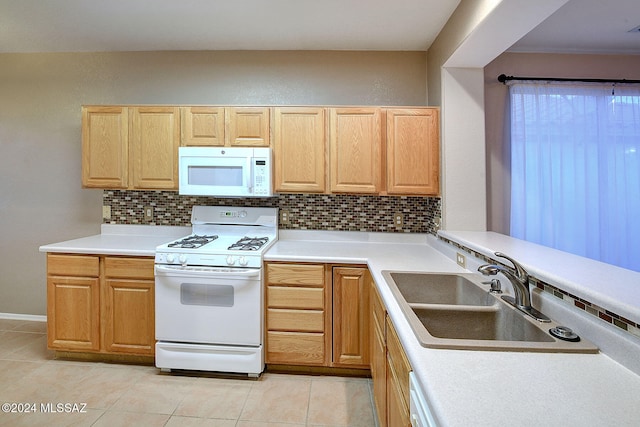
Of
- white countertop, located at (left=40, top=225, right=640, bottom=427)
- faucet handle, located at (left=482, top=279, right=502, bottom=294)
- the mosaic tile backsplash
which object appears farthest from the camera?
the mosaic tile backsplash

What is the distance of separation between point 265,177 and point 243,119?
0.51m

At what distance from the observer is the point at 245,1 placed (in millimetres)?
2117

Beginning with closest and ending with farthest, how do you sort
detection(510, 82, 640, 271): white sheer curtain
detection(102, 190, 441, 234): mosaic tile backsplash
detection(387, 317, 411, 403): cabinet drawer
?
detection(387, 317, 411, 403): cabinet drawer → detection(510, 82, 640, 271): white sheer curtain → detection(102, 190, 441, 234): mosaic tile backsplash

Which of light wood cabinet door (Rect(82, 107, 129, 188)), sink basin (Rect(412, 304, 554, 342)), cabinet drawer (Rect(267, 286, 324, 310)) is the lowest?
cabinet drawer (Rect(267, 286, 324, 310))

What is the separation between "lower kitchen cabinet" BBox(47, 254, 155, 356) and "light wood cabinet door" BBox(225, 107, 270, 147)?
1.14 metres

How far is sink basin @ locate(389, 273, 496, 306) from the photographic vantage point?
164 centimetres

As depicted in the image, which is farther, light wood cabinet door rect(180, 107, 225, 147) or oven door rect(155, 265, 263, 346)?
light wood cabinet door rect(180, 107, 225, 147)

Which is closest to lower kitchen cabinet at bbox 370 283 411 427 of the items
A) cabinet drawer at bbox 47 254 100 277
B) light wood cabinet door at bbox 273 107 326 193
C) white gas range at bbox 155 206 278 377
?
white gas range at bbox 155 206 278 377

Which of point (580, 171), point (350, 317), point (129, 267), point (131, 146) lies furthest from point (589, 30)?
point (129, 267)

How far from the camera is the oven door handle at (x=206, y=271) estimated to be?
7.06 feet

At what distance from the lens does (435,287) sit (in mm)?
1706

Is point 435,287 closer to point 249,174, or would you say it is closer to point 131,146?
point 249,174

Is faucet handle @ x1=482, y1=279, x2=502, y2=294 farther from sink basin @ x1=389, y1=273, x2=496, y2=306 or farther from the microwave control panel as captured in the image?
the microwave control panel

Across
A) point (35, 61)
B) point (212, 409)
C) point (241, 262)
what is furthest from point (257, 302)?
point (35, 61)
